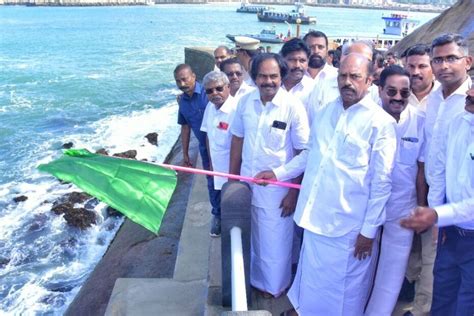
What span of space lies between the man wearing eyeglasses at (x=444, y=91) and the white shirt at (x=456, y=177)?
0.07 metres

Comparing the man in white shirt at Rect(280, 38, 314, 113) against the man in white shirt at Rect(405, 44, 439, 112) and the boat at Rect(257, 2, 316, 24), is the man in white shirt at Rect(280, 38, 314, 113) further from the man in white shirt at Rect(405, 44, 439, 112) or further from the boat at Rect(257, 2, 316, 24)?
the boat at Rect(257, 2, 316, 24)

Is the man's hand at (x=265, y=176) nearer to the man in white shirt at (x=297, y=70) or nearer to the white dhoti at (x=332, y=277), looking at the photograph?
the white dhoti at (x=332, y=277)

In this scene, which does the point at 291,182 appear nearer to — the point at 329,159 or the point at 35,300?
the point at 329,159

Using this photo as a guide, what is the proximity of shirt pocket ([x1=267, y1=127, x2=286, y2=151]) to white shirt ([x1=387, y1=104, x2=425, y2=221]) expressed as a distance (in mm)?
852

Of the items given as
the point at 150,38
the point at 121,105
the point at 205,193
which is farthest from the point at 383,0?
the point at 205,193

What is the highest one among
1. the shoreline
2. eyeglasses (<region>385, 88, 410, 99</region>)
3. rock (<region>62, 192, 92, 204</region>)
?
the shoreline

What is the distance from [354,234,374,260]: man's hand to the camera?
2.92 meters

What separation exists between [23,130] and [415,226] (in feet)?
Answer: 66.3

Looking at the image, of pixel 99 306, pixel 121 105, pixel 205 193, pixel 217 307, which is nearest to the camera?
pixel 217 307

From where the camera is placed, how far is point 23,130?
1966cm

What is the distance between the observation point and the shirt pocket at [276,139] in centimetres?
343

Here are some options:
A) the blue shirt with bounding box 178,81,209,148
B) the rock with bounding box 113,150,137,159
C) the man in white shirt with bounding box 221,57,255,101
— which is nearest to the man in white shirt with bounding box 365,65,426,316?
the man in white shirt with bounding box 221,57,255,101

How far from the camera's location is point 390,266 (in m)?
3.25

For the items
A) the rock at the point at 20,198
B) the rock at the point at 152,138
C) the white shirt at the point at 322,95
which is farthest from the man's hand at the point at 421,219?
the rock at the point at 152,138
